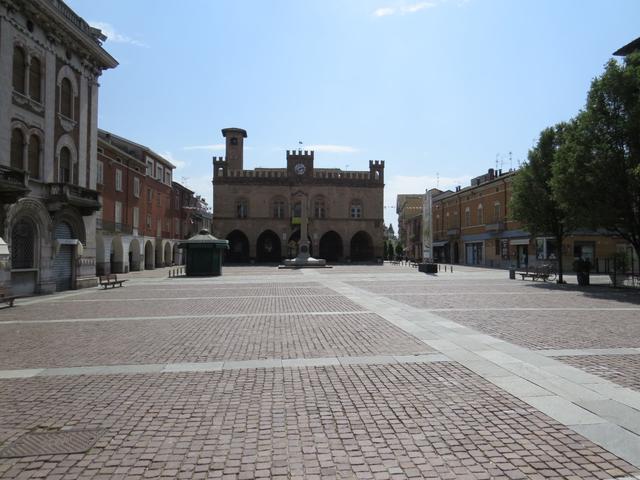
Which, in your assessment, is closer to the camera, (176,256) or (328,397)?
(328,397)

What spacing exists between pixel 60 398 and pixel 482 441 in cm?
500

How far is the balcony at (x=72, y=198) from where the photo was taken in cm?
2048

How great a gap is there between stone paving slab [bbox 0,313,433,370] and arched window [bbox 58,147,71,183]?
12.4 metres

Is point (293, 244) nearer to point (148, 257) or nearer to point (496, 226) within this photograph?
point (148, 257)

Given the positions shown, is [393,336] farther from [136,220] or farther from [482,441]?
[136,220]

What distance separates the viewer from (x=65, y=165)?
74.0 feet

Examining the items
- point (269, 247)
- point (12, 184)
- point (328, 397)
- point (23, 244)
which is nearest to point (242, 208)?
point (269, 247)

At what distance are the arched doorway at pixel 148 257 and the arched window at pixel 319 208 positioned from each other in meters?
25.2

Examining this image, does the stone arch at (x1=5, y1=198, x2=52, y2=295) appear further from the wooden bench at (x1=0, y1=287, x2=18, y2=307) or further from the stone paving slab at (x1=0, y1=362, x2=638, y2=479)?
the stone paving slab at (x1=0, y1=362, x2=638, y2=479)

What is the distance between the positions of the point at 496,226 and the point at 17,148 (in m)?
41.9

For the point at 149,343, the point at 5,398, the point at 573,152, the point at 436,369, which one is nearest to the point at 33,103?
the point at 149,343

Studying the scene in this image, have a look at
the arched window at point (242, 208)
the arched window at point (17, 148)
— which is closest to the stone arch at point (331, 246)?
the arched window at point (242, 208)

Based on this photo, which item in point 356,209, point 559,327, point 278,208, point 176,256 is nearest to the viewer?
point 559,327

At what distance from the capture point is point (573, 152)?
21.8m
